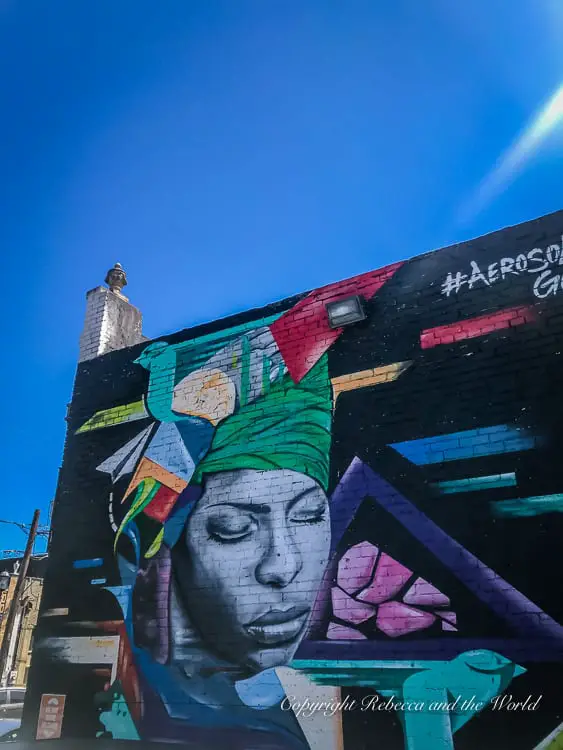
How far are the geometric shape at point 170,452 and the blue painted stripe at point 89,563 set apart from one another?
1421 millimetres

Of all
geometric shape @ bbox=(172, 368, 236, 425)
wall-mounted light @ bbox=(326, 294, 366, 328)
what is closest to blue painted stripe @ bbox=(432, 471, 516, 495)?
wall-mounted light @ bbox=(326, 294, 366, 328)

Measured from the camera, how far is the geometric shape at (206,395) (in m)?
7.25

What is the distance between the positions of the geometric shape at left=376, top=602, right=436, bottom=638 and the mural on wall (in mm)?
18

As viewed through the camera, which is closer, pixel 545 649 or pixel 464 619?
pixel 545 649

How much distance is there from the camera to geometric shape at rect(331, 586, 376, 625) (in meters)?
5.60

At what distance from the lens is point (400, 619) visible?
543cm

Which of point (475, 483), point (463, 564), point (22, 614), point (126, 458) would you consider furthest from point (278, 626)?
point (22, 614)

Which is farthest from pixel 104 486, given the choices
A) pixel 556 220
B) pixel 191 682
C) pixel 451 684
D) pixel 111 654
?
pixel 556 220

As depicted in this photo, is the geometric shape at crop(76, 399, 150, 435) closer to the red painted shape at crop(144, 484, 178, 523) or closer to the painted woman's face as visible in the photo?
the red painted shape at crop(144, 484, 178, 523)

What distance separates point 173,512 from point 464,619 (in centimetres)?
353

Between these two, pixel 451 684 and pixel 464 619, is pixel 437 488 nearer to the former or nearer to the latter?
pixel 464 619

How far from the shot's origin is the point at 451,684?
505 cm

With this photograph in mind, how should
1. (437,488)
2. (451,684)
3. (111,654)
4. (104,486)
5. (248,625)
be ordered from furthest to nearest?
1. (104,486)
2. (111,654)
3. (248,625)
4. (437,488)
5. (451,684)

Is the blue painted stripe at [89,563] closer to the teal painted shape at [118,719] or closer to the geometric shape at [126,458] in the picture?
the geometric shape at [126,458]
